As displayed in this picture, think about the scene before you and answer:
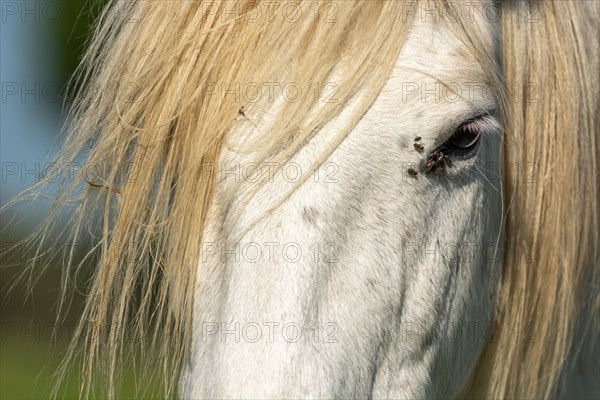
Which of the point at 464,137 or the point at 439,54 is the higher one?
the point at 439,54

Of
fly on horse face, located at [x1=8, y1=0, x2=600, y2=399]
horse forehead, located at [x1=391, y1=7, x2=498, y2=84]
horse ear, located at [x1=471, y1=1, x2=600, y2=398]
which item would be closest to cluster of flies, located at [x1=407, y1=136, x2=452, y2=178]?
fly on horse face, located at [x1=8, y1=0, x2=600, y2=399]

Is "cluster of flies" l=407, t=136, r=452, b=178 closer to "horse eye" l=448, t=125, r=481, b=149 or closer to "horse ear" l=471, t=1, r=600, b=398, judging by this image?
"horse eye" l=448, t=125, r=481, b=149

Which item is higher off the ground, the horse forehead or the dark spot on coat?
the horse forehead

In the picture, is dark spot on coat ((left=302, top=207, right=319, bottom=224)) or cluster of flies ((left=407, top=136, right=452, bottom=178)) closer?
dark spot on coat ((left=302, top=207, right=319, bottom=224))

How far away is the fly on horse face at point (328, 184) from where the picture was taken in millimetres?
1454

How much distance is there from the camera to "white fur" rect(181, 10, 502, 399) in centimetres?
139

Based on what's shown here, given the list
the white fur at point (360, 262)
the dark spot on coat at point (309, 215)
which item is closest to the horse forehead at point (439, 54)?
the white fur at point (360, 262)

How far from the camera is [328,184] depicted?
58.9 inches

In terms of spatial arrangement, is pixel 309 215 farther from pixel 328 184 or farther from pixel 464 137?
pixel 464 137

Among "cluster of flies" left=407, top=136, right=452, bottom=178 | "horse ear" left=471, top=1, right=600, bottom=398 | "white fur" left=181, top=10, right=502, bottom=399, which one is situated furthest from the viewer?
"horse ear" left=471, top=1, right=600, bottom=398

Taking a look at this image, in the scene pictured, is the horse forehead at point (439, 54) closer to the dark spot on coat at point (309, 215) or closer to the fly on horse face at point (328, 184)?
the fly on horse face at point (328, 184)

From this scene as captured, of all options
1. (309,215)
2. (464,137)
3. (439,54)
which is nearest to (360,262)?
(309,215)

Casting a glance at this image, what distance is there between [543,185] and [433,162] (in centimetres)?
54

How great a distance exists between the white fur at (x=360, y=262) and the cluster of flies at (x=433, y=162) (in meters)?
0.01
